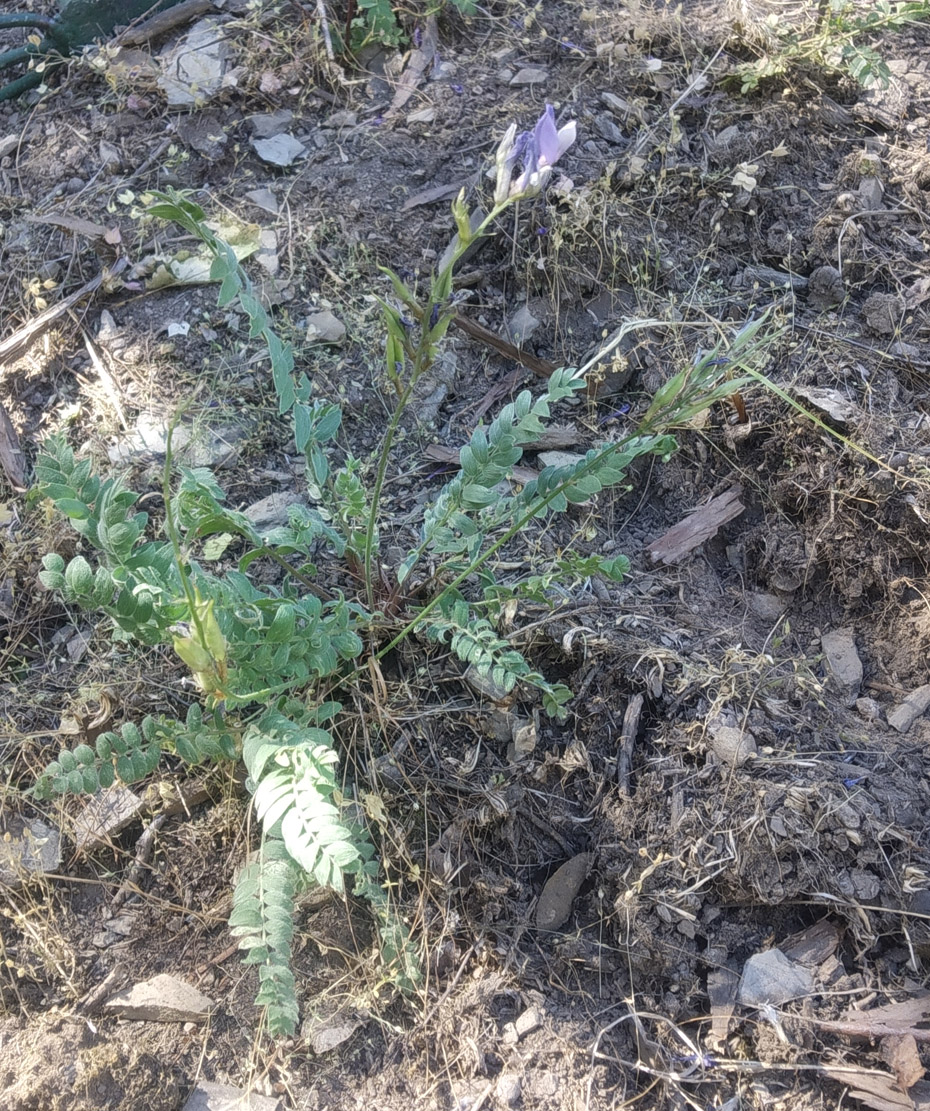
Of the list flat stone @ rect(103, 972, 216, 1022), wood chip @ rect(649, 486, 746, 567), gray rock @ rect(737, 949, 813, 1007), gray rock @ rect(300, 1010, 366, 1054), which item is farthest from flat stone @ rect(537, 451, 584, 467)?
flat stone @ rect(103, 972, 216, 1022)

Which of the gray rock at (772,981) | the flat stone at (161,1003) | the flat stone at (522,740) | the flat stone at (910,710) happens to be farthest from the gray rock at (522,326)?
the flat stone at (161,1003)

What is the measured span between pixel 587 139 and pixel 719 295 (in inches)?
28.4

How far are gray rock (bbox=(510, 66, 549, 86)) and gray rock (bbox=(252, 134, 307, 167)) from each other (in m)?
0.80

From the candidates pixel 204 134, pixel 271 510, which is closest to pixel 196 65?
pixel 204 134

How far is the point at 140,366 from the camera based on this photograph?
2820 millimetres

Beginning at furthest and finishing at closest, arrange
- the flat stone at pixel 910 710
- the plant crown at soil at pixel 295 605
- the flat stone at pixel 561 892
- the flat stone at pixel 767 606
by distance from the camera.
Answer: the flat stone at pixel 767 606, the flat stone at pixel 910 710, the flat stone at pixel 561 892, the plant crown at soil at pixel 295 605

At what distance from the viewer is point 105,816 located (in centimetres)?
220

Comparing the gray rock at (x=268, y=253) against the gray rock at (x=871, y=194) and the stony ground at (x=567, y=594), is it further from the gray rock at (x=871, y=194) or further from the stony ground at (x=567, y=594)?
the gray rock at (x=871, y=194)

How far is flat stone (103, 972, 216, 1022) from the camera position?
1980mm

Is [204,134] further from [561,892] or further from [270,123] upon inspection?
[561,892]

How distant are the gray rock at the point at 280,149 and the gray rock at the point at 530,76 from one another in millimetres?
801

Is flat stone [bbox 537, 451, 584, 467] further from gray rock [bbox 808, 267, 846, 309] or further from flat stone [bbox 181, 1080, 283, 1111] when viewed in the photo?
flat stone [bbox 181, 1080, 283, 1111]

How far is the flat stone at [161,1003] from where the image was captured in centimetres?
198

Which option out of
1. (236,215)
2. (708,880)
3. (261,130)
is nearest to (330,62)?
(261,130)
